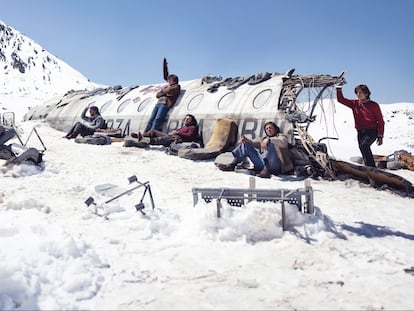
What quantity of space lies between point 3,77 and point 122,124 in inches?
1362

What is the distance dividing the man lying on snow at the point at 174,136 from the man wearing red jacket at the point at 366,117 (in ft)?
15.7

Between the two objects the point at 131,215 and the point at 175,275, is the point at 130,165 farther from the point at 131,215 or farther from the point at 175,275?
the point at 175,275

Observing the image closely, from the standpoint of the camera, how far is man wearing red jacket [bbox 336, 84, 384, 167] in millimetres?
7445

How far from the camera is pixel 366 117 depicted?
7.48m

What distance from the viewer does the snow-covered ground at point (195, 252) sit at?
2.72 metres

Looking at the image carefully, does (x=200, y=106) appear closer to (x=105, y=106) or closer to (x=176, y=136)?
(x=176, y=136)

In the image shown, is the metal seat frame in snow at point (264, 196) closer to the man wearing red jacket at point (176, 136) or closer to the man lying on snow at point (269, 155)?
the man lying on snow at point (269, 155)

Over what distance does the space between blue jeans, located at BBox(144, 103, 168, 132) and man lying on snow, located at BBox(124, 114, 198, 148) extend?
111 centimetres

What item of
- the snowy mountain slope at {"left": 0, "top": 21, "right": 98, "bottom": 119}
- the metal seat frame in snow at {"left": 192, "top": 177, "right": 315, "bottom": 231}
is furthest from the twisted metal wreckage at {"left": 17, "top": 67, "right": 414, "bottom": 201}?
the snowy mountain slope at {"left": 0, "top": 21, "right": 98, "bottom": 119}

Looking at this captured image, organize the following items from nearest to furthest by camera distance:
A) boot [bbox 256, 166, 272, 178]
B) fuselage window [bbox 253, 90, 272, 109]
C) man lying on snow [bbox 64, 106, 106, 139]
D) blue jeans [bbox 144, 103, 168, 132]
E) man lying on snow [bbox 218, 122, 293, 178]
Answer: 1. boot [bbox 256, 166, 272, 178]
2. man lying on snow [bbox 218, 122, 293, 178]
3. fuselage window [bbox 253, 90, 272, 109]
4. blue jeans [bbox 144, 103, 168, 132]
5. man lying on snow [bbox 64, 106, 106, 139]

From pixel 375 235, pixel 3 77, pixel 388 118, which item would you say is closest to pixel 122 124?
pixel 375 235

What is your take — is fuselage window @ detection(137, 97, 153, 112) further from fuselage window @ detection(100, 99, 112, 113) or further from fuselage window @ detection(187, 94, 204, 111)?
fuselage window @ detection(100, 99, 112, 113)

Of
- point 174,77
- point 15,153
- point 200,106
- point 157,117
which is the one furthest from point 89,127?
point 15,153

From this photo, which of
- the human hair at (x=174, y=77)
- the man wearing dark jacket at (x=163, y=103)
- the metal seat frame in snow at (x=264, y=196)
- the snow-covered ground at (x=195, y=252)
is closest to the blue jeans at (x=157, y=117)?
the man wearing dark jacket at (x=163, y=103)
